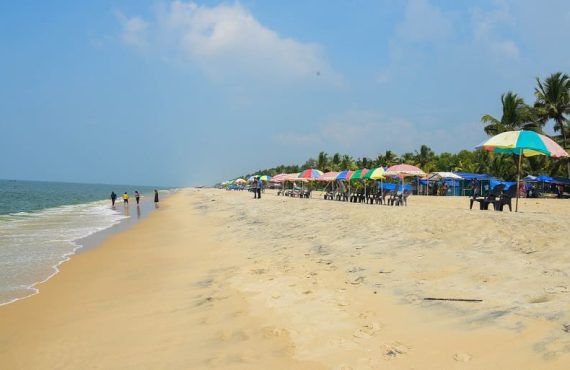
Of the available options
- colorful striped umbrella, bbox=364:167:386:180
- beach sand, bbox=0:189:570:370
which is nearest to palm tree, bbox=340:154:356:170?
colorful striped umbrella, bbox=364:167:386:180

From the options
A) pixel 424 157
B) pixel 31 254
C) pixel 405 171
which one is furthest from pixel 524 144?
pixel 424 157

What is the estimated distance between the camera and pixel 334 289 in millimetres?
5758

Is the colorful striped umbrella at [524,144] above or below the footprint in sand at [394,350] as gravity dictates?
above

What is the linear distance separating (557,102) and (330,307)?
138 ft

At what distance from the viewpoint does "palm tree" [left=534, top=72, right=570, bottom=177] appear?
38188 millimetres

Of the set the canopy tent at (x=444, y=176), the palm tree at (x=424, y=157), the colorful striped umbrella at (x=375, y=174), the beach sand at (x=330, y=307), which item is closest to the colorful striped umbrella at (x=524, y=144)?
the beach sand at (x=330, y=307)

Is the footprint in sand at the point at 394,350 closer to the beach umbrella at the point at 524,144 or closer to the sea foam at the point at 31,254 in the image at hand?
the sea foam at the point at 31,254

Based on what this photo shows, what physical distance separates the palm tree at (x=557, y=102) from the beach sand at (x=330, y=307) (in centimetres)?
3532

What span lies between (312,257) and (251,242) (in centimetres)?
362

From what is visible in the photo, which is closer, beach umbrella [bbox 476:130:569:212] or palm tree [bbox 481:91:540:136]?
beach umbrella [bbox 476:130:569:212]

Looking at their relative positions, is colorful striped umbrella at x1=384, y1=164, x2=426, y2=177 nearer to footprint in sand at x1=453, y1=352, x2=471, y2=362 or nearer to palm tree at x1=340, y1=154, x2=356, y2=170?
footprint in sand at x1=453, y1=352, x2=471, y2=362

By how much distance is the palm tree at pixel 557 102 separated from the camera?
3819 cm

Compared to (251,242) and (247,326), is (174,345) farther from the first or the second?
(251,242)

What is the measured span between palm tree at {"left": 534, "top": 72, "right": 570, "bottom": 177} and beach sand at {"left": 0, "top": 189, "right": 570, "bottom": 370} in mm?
35320
